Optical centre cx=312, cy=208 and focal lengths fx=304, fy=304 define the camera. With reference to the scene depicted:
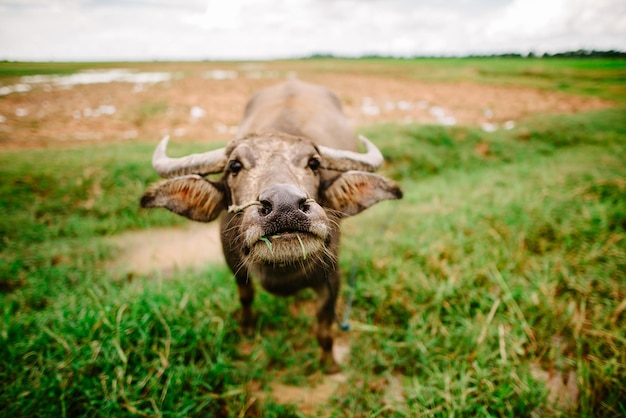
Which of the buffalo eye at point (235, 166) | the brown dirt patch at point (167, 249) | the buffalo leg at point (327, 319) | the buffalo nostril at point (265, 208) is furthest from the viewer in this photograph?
the brown dirt patch at point (167, 249)

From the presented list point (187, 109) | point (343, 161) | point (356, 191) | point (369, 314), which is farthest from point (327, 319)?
point (187, 109)

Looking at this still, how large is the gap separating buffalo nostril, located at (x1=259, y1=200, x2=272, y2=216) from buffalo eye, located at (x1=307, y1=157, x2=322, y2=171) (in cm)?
60

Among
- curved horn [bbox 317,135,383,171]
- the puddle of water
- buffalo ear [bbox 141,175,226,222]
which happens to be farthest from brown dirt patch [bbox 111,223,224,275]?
the puddle of water

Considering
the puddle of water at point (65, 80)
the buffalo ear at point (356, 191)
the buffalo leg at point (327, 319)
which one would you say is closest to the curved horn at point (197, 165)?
the buffalo ear at point (356, 191)

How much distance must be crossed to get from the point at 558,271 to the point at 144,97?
52.9 feet

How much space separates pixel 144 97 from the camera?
46.1ft

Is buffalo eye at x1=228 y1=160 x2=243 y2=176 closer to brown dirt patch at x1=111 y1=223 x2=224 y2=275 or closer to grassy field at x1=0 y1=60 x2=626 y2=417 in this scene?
grassy field at x1=0 y1=60 x2=626 y2=417

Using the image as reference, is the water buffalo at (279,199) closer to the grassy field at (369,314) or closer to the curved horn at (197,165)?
the curved horn at (197,165)

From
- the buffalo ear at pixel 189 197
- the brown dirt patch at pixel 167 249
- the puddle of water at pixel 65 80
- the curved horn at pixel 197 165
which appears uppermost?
the curved horn at pixel 197 165

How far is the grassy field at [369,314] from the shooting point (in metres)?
2.07

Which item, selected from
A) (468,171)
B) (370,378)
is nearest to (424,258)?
(370,378)

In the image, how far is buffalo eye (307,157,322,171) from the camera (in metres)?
1.95

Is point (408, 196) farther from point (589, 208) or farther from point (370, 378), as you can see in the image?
point (370, 378)

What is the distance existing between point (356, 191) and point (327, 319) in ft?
3.46
